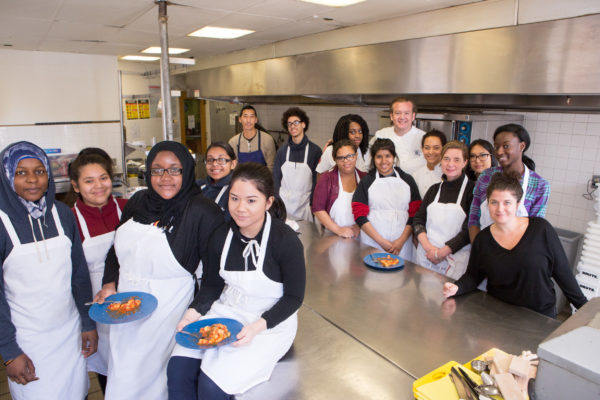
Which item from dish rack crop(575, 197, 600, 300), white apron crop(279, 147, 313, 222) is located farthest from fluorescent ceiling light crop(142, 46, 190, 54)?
dish rack crop(575, 197, 600, 300)

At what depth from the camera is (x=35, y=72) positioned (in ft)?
17.6

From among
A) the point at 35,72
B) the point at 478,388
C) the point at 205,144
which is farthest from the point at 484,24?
the point at 205,144

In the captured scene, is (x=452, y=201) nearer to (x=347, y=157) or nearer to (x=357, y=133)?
(x=347, y=157)

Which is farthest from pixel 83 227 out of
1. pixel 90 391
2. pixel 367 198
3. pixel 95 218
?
pixel 367 198

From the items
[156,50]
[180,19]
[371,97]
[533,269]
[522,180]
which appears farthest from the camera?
[156,50]

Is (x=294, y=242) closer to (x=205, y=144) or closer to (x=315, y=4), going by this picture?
(x=315, y=4)

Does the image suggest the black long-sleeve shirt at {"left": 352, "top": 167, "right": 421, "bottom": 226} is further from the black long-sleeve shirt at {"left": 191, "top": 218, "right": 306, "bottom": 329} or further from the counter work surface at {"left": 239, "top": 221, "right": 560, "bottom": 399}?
the black long-sleeve shirt at {"left": 191, "top": 218, "right": 306, "bottom": 329}

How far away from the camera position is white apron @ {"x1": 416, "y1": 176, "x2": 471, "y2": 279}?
254 centimetres

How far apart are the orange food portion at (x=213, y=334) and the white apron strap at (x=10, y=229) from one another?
862 millimetres

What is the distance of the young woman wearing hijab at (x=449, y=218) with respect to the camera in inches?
98.6

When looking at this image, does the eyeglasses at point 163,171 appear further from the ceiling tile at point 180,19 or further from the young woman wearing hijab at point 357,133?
the ceiling tile at point 180,19

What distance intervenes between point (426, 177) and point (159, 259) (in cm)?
199

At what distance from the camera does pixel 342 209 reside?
2.96 meters

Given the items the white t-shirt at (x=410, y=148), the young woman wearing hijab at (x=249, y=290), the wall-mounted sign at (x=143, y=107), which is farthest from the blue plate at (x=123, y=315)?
the wall-mounted sign at (x=143, y=107)
